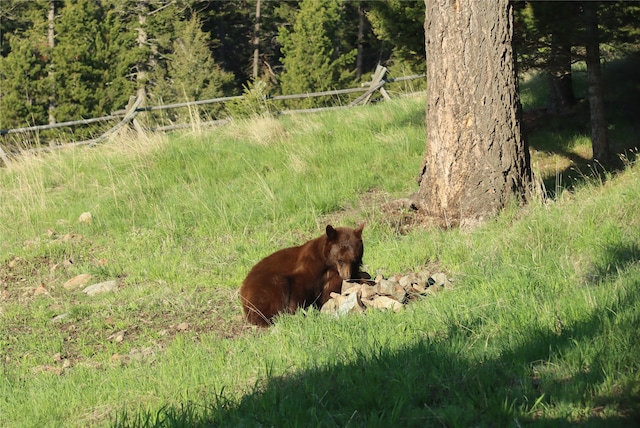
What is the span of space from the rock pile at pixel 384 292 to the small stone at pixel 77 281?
347cm

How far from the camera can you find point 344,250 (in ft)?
22.3

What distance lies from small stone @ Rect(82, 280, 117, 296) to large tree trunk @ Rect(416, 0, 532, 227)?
150 inches

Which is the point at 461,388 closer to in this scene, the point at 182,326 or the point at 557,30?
the point at 182,326

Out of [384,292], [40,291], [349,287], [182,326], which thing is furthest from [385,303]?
[40,291]

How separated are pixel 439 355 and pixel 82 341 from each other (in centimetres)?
371

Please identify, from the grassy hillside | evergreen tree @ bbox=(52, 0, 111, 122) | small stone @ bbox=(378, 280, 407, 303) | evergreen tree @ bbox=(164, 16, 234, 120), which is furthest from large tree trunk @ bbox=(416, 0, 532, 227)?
evergreen tree @ bbox=(164, 16, 234, 120)

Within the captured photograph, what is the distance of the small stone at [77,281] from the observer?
29.3 ft

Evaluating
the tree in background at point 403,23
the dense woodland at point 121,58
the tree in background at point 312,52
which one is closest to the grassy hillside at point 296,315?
the tree in background at point 403,23

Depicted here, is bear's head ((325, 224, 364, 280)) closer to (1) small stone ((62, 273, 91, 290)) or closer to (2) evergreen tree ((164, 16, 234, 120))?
(1) small stone ((62, 273, 91, 290))

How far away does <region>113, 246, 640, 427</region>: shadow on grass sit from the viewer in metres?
4.00

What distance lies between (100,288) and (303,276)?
290cm

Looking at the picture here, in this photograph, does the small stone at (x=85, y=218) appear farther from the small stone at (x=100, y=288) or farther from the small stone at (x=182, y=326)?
the small stone at (x=182, y=326)

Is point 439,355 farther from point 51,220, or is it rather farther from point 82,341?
point 51,220

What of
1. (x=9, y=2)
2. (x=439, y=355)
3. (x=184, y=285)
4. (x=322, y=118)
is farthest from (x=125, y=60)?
(x=439, y=355)
